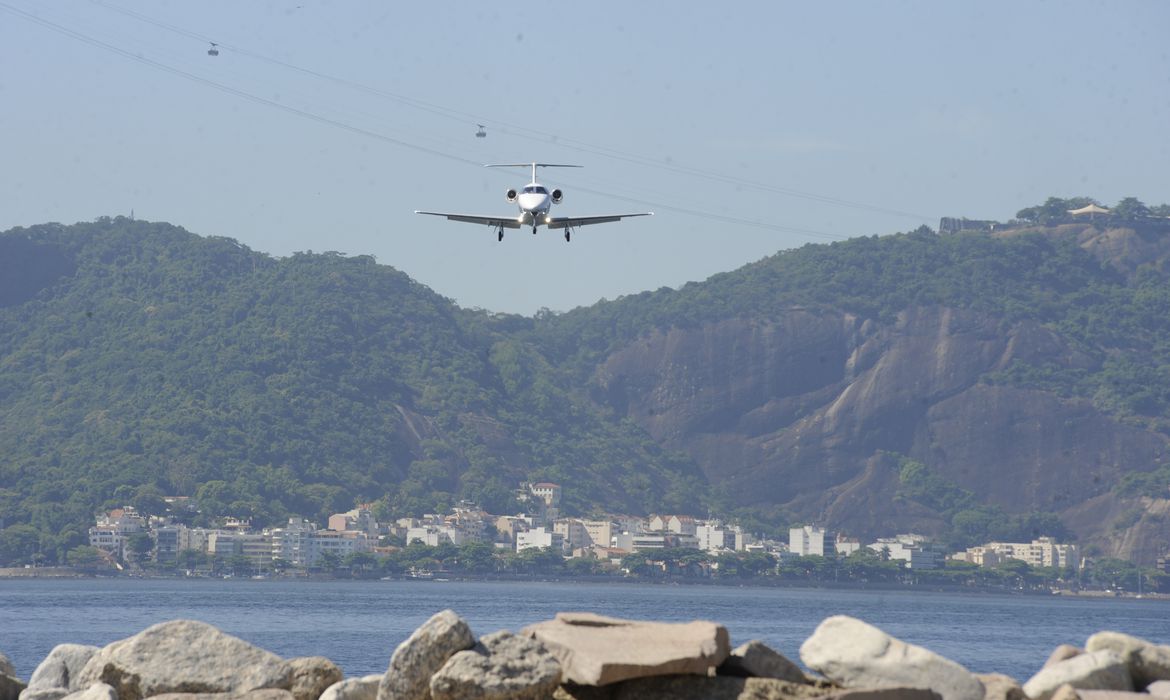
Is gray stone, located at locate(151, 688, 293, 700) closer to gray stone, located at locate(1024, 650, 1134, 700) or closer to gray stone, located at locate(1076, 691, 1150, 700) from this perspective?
gray stone, located at locate(1024, 650, 1134, 700)

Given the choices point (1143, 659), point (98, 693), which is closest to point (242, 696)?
point (98, 693)

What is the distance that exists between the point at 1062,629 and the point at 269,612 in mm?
49737

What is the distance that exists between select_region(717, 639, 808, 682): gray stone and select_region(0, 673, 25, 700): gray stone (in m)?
9.67

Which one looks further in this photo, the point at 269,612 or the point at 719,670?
the point at 269,612

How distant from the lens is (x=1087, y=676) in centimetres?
1745

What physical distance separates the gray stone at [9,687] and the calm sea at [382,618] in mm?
26305

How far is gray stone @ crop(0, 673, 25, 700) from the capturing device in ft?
71.0

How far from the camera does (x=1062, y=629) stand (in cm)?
11144

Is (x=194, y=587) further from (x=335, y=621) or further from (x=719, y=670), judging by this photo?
(x=719, y=670)

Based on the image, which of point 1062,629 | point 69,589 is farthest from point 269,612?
point 69,589

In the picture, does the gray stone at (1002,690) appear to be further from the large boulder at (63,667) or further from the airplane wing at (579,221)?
the airplane wing at (579,221)

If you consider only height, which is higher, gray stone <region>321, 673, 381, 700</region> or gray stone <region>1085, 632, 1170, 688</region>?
gray stone <region>1085, 632, 1170, 688</region>

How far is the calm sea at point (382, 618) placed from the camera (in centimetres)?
6725

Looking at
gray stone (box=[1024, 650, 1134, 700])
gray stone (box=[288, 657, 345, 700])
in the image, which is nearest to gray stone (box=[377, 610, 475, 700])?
gray stone (box=[288, 657, 345, 700])
